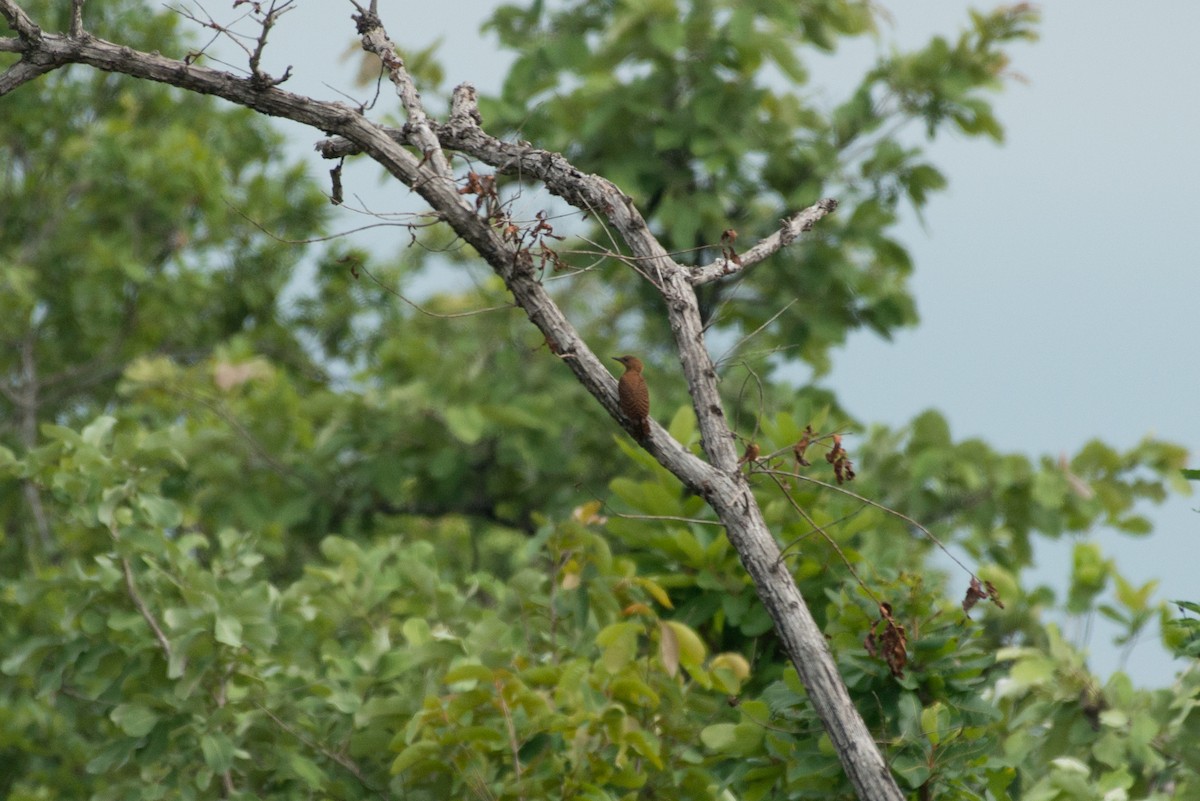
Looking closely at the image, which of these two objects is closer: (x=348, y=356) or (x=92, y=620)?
(x=92, y=620)

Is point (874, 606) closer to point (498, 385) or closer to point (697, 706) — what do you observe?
point (697, 706)

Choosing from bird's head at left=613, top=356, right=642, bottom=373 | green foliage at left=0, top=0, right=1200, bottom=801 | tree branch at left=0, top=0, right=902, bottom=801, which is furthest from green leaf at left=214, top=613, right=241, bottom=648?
bird's head at left=613, top=356, right=642, bottom=373

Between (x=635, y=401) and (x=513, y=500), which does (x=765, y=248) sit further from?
(x=513, y=500)

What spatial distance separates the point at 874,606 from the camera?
3.57m

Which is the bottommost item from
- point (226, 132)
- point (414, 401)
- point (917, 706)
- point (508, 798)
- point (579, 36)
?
point (917, 706)

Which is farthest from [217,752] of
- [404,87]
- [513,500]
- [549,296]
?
[513,500]

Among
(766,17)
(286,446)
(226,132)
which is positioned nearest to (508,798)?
(286,446)

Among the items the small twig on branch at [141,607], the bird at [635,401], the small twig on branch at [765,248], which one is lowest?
the bird at [635,401]

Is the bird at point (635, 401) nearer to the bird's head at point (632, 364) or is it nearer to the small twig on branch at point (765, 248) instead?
the bird's head at point (632, 364)

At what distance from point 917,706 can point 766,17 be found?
5.36m

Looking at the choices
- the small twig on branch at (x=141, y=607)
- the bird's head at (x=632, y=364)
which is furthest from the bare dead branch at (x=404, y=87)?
the small twig on branch at (x=141, y=607)

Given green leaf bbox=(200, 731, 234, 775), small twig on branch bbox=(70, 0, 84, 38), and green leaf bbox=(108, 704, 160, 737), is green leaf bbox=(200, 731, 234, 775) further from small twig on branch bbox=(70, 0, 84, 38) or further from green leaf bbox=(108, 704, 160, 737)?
small twig on branch bbox=(70, 0, 84, 38)

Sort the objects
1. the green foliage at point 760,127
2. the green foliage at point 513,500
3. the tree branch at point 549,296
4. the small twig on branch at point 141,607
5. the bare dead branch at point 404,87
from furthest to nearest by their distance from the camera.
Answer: the green foliage at point 760,127, the small twig on branch at point 141,607, the green foliage at point 513,500, the bare dead branch at point 404,87, the tree branch at point 549,296

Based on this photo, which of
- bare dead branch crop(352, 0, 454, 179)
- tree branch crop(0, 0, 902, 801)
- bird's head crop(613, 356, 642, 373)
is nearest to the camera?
tree branch crop(0, 0, 902, 801)
